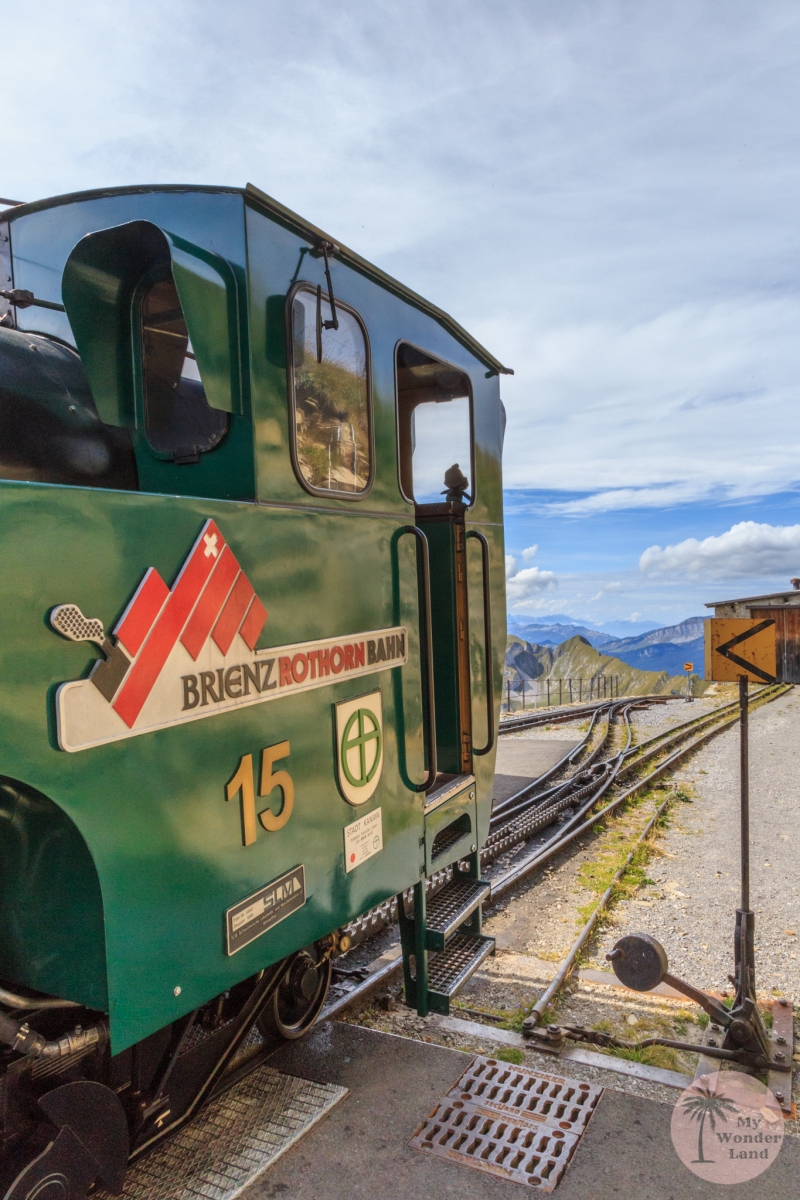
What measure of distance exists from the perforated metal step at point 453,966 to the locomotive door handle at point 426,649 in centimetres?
114

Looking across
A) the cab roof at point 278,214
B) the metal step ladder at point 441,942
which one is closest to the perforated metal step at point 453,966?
the metal step ladder at point 441,942

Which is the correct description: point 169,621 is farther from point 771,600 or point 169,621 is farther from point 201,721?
point 771,600

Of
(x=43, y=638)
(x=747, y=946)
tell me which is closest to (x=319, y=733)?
(x=43, y=638)

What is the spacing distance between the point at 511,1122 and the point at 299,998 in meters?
1.09

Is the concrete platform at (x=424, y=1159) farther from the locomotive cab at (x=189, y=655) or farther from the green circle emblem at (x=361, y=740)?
the green circle emblem at (x=361, y=740)

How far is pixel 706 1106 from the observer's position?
3.43 meters

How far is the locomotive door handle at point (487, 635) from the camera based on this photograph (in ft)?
14.6

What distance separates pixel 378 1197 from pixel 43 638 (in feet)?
7.94

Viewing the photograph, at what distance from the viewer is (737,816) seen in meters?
9.93

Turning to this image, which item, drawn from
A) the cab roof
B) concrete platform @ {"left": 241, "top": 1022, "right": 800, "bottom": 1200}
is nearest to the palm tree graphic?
concrete platform @ {"left": 241, "top": 1022, "right": 800, "bottom": 1200}

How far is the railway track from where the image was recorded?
15.4 feet

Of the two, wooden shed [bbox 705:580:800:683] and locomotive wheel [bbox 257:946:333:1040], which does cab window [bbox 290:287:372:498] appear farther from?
wooden shed [bbox 705:580:800:683]

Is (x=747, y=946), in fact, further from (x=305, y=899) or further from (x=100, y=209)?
(x=100, y=209)

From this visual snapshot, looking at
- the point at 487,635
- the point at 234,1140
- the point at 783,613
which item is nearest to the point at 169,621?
the point at 234,1140
